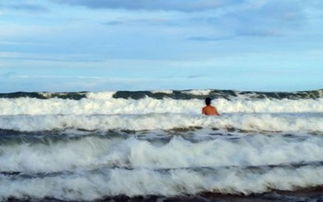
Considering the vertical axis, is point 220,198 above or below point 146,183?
below

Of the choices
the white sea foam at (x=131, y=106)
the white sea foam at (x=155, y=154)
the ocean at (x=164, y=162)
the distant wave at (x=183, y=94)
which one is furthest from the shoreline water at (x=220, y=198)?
the distant wave at (x=183, y=94)

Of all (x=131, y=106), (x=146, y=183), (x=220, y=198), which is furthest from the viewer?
(x=131, y=106)

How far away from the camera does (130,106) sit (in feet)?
87.9

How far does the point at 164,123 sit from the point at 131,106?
11.1 metres

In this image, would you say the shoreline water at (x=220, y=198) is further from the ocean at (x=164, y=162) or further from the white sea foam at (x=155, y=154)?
the white sea foam at (x=155, y=154)

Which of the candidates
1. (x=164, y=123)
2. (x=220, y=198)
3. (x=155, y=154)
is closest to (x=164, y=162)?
(x=155, y=154)

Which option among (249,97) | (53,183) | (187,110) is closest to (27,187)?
(53,183)

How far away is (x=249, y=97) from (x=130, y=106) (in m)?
7.56

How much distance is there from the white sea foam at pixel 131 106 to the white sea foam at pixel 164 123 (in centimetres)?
962

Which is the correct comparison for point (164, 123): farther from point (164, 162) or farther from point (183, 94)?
point (183, 94)

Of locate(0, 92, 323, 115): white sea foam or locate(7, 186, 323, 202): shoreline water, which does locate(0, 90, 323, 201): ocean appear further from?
locate(0, 92, 323, 115): white sea foam

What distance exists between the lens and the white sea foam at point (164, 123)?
1560 cm

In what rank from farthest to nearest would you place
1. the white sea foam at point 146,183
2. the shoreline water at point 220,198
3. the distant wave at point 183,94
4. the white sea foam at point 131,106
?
the distant wave at point 183,94 → the white sea foam at point 131,106 → the white sea foam at point 146,183 → the shoreline water at point 220,198

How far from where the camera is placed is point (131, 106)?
2686cm
